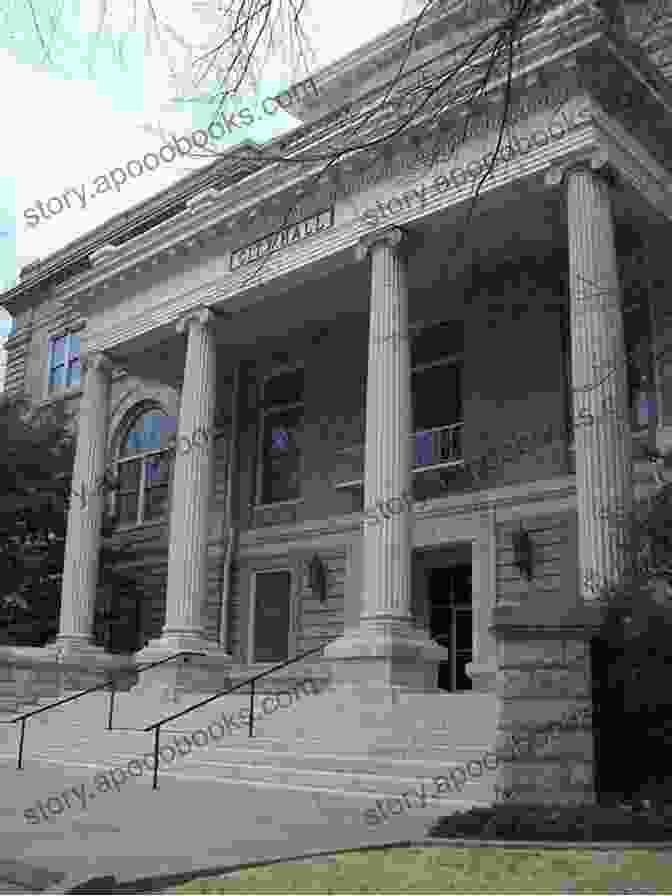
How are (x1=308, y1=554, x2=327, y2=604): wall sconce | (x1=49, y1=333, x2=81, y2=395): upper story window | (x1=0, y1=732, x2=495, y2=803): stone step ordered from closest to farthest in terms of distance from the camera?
1. (x1=0, y1=732, x2=495, y2=803): stone step
2. (x1=308, y1=554, x2=327, y2=604): wall sconce
3. (x1=49, y1=333, x2=81, y2=395): upper story window

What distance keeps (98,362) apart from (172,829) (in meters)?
17.1

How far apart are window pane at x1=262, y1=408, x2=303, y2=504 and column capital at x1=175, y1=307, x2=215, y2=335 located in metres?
4.41

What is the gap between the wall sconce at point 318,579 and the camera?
891 inches

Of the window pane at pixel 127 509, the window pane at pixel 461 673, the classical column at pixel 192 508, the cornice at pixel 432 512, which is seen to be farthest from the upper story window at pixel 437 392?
the window pane at pixel 127 509

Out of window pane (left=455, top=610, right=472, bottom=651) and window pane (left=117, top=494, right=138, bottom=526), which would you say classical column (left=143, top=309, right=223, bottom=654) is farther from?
window pane (left=117, top=494, right=138, bottom=526)

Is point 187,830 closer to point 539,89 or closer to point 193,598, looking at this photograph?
point 193,598

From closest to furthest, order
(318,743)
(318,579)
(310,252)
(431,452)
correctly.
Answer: (318,743), (310,252), (431,452), (318,579)

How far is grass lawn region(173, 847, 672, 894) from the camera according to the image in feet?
19.2

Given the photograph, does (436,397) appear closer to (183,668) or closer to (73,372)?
(183,668)

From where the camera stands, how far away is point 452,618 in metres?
21.0

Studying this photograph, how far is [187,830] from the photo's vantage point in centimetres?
892

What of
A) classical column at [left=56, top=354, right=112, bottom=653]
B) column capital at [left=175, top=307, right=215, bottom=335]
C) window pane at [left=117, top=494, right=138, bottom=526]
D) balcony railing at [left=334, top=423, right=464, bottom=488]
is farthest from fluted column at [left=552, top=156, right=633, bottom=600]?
window pane at [left=117, top=494, right=138, bottom=526]

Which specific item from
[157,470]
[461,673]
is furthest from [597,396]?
[157,470]

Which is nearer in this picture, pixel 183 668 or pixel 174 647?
pixel 183 668
